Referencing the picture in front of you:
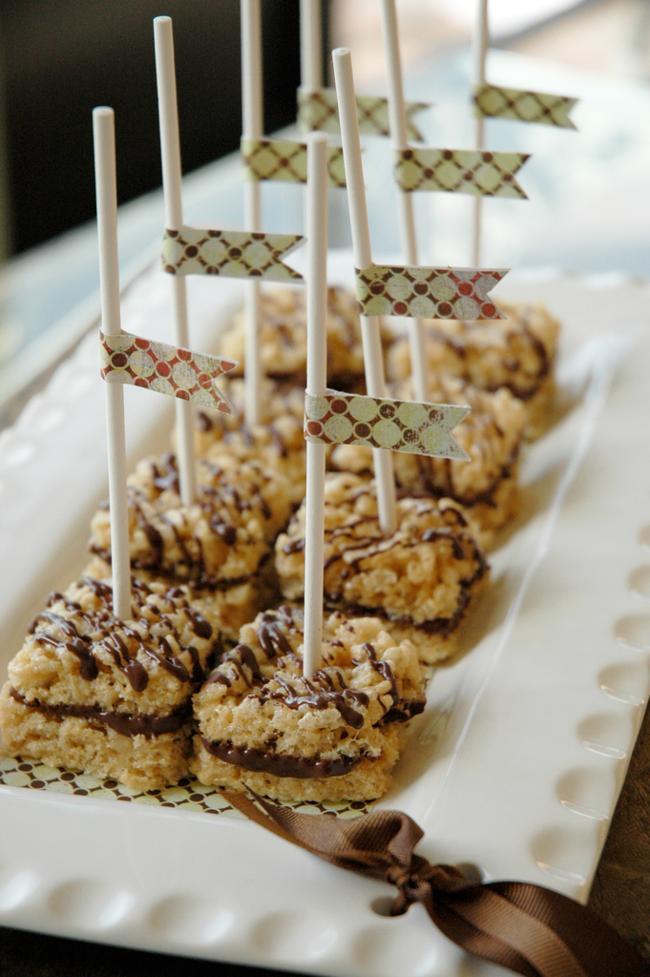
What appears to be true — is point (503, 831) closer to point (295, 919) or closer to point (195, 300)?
point (295, 919)

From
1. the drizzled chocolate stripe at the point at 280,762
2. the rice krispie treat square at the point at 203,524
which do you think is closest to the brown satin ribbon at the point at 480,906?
the drizzled chocolate stripe at the point at 280,762

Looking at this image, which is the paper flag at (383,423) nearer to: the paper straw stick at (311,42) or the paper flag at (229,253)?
the paper flag at (229,253)

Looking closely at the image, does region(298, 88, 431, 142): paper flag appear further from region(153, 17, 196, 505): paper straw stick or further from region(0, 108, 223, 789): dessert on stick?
region(0, 108, 223, 789): dessert on stick

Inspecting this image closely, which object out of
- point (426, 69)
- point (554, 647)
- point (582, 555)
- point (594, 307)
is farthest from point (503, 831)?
point (426, 69)

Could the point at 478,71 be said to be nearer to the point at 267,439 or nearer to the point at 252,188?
the point at 252,188

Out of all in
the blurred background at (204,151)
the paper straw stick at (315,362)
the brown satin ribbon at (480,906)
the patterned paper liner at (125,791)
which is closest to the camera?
the brown satin ribbon at (480,906)

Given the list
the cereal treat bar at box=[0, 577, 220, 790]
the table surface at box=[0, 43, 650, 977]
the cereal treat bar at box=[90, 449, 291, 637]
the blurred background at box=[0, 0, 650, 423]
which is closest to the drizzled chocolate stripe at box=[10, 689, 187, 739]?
the cereal treat bar at box=[0, 577, 220, 790]
